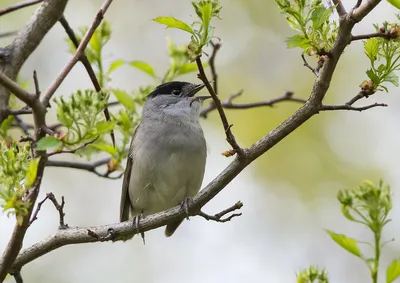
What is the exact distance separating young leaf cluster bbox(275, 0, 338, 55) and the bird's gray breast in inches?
115

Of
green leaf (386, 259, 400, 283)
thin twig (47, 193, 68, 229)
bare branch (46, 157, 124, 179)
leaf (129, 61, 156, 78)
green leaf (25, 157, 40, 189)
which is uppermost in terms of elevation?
leaf (129, 61, 156, 78)

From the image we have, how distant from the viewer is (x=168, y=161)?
5656mm

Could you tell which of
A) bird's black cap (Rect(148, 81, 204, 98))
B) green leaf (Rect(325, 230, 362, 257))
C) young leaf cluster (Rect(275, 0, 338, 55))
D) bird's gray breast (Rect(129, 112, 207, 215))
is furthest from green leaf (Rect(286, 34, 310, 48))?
bird's black cap (Rect(148, 81, 204, 98))

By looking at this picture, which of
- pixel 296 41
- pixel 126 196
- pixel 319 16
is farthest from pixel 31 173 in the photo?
pixel 126 196

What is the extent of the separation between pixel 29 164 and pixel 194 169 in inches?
124

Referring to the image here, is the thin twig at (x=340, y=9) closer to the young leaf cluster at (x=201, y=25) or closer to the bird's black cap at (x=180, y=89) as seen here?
the young leaf cluster at (x=201, y=25)

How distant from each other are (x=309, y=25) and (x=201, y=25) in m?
0.46

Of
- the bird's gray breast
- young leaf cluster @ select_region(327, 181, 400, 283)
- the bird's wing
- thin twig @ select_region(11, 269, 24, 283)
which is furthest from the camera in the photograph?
the bird's wing

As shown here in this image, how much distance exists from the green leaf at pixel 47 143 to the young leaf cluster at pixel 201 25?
0.59 m

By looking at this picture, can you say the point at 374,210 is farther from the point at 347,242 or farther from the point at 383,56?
the point at 383,56

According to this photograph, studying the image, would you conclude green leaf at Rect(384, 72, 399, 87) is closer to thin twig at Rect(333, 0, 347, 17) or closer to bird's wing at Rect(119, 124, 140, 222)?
thin twig at Rect(333, 0, 347, 17)

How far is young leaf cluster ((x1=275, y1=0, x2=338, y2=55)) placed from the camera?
269 cm

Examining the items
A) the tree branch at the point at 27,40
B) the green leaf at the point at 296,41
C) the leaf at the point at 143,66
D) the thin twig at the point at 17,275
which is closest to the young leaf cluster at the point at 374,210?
the green leaf at the point at 296,41

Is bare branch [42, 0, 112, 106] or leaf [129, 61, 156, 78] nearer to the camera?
bare branch [42, 0, 112, 106]
